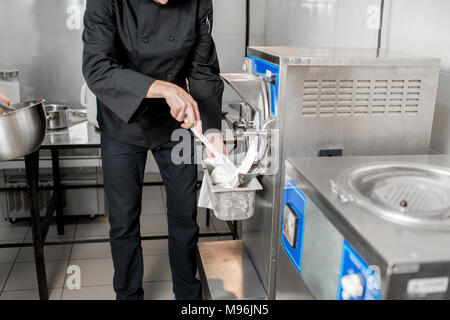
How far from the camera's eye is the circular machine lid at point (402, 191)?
0.93 m

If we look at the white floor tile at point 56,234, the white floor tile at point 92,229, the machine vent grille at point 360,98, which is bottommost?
the white floor tile at point 56,234

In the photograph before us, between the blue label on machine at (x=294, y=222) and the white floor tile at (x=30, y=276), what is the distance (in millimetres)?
1866

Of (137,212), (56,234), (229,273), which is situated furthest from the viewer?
(56,234)

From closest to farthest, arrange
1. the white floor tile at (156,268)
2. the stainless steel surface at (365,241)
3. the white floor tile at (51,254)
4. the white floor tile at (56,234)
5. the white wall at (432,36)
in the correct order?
the stainless steel surface at (365,241), the white wall at (432,36), the white floor tile at (156,268), the white floor tile at (51,254), the white floor tile at (56,234)

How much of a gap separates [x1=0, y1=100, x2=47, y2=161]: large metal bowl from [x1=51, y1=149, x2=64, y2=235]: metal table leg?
998 mm

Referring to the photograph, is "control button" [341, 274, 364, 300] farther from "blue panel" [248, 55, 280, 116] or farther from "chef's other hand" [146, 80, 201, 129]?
"chef's other hand" [146, 80, 201, 129]

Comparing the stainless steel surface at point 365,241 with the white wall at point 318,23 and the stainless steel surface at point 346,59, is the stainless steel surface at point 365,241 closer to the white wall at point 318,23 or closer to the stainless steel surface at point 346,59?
the stainless steel surface at point 346,59

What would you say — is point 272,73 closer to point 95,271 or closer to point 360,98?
point 360,98

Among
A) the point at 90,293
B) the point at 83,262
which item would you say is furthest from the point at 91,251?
the point at 90,293

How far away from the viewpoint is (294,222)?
1254mm

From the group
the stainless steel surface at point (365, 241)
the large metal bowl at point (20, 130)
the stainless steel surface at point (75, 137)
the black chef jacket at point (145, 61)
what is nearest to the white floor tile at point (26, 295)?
the stainless steel surface at point (75, 137)

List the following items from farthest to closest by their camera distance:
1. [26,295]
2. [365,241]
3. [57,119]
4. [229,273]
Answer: [57,119] → [26,295] → [229,273] → [365,241]

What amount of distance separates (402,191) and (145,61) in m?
1.24

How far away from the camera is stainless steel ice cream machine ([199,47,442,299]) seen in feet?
2.91
